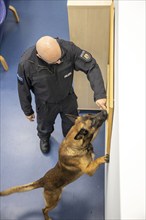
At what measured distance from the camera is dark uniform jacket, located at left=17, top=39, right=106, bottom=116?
2.42m

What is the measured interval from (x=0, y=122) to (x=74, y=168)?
65.9 inches

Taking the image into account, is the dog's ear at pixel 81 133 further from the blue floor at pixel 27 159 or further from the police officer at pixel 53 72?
the blue floor at pixel 27 159

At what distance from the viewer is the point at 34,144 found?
355 centimetres

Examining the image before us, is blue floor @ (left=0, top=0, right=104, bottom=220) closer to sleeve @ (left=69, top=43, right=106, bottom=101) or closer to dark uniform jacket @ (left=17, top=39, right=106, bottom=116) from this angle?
dark uniform jacket @ (left=17, top=39, right=106, bottom=116)

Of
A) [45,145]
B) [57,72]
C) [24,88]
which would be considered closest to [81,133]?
[57,72]

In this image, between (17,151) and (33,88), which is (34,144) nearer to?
(17,151)

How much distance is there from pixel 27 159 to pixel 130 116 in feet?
7.40

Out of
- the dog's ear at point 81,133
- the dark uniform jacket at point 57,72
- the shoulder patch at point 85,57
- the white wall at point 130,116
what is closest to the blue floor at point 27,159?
the dark uniform jacket at point 57,72

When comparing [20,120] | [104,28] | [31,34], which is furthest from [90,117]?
[31,34]

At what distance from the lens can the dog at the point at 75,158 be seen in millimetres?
2195

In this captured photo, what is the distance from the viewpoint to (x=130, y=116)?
1394 millimetres

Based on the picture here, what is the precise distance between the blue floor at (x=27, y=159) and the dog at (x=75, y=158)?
393 millimetres

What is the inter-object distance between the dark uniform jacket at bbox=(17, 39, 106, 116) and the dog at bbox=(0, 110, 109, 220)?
0.26 meters

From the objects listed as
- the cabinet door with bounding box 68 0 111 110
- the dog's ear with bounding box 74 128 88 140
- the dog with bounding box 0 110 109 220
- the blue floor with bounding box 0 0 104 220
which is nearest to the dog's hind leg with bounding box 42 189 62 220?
the dog with bounding box 0 110 109 220
